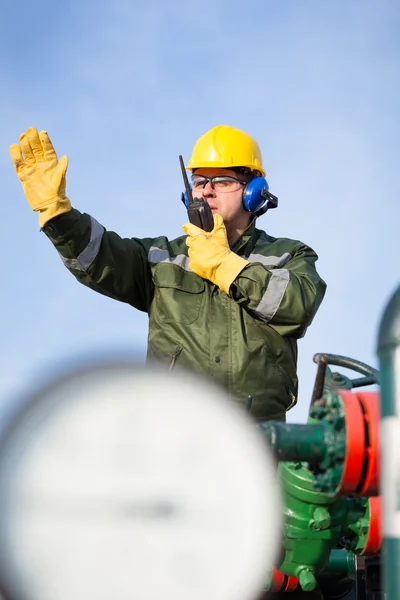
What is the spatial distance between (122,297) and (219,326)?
419mm

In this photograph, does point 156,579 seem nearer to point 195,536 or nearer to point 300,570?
point 195,536

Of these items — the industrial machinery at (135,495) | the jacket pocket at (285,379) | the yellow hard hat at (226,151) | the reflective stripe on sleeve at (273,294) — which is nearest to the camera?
the industrial machinery at (135,495)

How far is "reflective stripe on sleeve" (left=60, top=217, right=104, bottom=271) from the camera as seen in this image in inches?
117

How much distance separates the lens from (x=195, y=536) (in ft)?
2.75

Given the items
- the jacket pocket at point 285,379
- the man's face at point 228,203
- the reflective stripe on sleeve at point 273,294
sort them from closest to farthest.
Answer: the reflective stripe on sleeve at point 273,294
the jacket pocket at point 285,379
the man's face at point 228,203

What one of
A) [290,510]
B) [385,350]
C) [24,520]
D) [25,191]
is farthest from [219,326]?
[24,520]

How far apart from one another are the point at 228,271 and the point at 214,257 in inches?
3.8

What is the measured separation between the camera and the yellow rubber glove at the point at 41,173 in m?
2.85

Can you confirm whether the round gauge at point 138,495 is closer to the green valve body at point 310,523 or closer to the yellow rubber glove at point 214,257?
the green valve body at point 310,523

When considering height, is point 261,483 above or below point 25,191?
below

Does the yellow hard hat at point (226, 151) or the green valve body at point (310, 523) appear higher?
the yellow hard hat at point (226, 151)

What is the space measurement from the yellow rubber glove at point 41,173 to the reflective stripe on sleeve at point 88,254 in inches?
6.1

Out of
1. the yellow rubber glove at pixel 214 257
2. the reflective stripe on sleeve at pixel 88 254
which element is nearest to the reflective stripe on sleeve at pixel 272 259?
the yellow rubber glove at pixel 214 257

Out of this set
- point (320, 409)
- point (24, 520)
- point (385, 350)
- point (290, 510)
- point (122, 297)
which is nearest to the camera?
point (24, 520)
